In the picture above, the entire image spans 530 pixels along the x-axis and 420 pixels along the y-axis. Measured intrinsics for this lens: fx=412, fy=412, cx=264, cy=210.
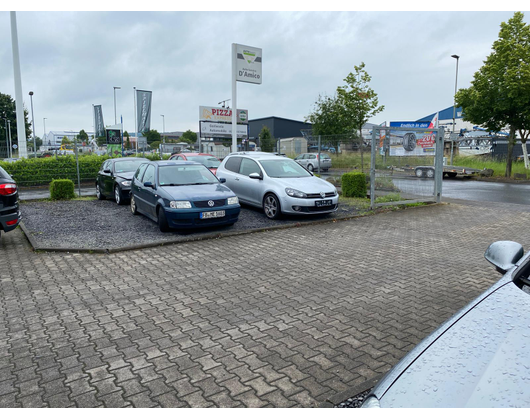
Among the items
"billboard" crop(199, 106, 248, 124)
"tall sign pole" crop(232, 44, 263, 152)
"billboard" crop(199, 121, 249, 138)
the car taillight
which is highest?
"tall sign pole" crop(232, 44, 263, 152)

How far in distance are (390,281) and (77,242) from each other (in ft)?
19.1

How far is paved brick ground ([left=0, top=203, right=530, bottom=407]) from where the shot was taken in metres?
3.21

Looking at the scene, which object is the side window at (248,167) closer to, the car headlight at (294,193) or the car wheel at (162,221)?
the car headlight at (294,193)

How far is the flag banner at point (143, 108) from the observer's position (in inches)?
1442

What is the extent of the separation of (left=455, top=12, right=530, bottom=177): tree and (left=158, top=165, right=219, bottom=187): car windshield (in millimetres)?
17899

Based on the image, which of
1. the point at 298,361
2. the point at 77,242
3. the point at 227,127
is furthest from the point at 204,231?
the point at 227,127

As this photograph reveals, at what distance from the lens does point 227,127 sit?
2698cm

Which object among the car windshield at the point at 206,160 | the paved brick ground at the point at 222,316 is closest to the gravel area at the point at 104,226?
the paved brick ground at the point at 222,316

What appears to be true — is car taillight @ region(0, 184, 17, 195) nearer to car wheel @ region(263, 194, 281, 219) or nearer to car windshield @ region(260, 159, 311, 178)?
car wheel @ region(263, 194, 281, 219)

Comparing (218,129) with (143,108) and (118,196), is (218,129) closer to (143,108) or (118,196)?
(143,108)

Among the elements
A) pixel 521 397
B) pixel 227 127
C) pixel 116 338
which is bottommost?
pixel 116 338

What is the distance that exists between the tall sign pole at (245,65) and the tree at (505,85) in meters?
12.3

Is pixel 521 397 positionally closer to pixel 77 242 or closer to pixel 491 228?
pixel 77 242

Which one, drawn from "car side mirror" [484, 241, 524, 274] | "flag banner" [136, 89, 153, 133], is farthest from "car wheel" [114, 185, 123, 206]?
"flag banner" [136, 89, 153, 133]
